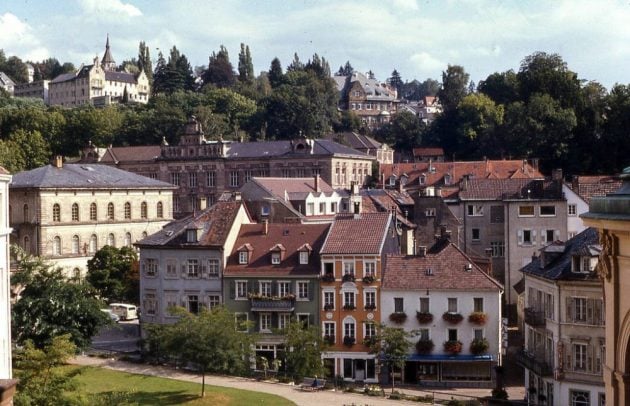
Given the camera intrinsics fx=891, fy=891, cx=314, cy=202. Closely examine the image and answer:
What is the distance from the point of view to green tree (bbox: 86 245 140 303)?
62375 millimetres

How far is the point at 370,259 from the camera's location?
4609cm

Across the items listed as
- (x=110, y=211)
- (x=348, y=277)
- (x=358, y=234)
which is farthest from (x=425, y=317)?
(x=110, y=211)

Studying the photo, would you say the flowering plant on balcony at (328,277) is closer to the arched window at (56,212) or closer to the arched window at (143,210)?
the arched window at (56,212)

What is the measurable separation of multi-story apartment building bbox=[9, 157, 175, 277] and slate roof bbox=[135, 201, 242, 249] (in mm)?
22719

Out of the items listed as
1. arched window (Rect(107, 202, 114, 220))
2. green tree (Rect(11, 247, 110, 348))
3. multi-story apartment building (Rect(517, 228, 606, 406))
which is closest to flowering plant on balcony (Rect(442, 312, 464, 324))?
multi-story apartment building (Rect(517, 228, 606, 406))

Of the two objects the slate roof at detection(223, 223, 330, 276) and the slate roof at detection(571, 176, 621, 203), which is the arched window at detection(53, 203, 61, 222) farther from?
the slate roof at detection(571, 176, 621, 203)

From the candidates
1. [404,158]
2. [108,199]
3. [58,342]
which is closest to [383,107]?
[404,158]

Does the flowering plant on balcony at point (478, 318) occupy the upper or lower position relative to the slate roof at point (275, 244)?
lower

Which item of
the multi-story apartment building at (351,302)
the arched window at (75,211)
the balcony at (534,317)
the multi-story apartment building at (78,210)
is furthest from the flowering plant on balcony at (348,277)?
the arched window at (75,211)

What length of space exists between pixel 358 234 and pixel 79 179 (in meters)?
Result: 36.9

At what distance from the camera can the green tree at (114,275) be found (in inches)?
2456

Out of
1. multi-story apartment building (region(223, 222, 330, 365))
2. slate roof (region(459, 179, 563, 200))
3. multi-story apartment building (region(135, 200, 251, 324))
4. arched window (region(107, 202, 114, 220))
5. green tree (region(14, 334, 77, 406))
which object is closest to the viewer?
green tree (region(14, 334, 77, 406))

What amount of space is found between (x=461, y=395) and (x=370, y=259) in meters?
8.72

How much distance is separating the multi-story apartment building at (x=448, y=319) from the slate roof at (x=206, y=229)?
32.1 feet
